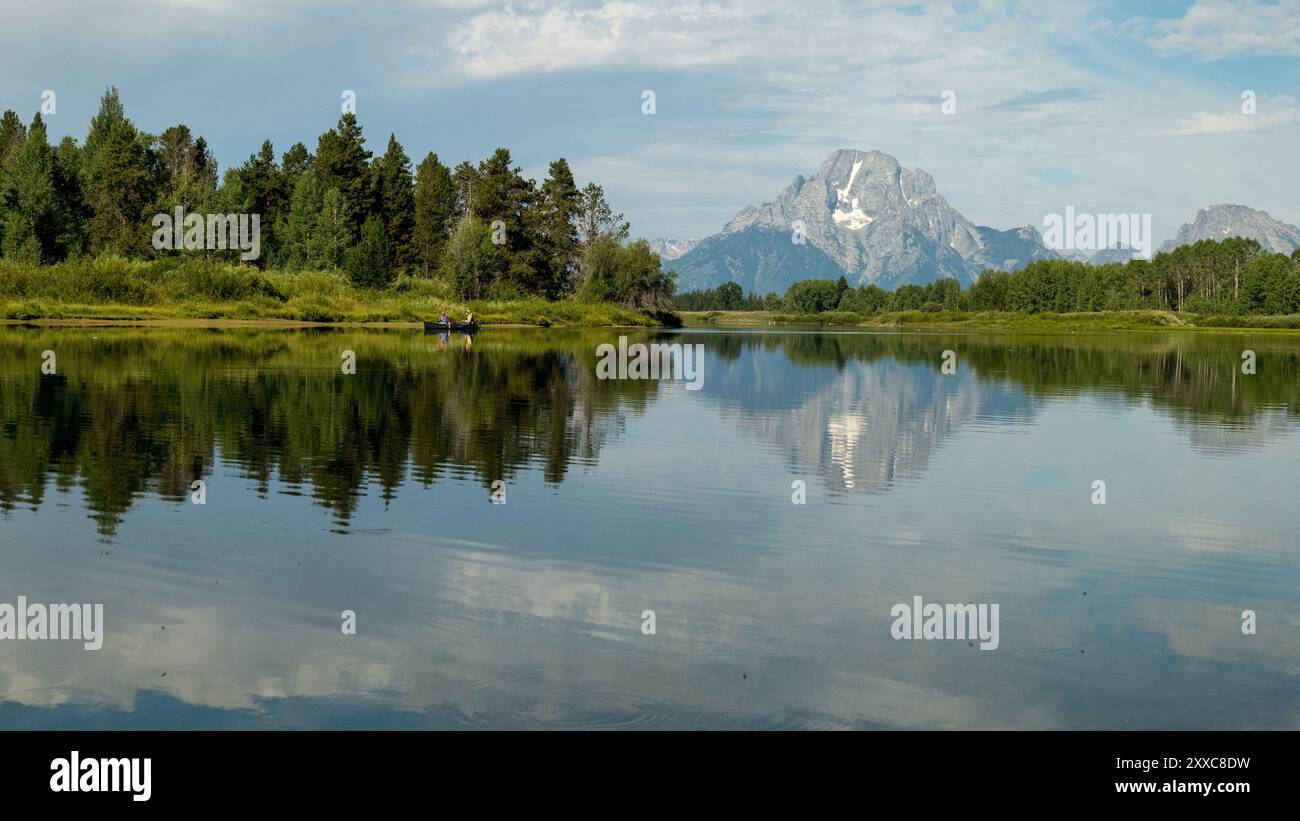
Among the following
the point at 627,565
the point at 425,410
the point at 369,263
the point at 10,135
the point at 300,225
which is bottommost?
the point at 627,565

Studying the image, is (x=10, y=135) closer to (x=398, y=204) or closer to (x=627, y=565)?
(x=398, y=204)


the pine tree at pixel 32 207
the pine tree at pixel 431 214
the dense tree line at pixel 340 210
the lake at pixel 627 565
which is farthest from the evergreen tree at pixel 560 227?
the lake at pixel 627 565

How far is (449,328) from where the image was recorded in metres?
105

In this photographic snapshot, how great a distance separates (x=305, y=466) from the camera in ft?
80.5

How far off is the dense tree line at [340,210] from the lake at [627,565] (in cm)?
9516

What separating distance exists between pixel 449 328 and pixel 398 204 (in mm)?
57560

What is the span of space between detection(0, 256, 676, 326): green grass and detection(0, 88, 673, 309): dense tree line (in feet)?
24.8

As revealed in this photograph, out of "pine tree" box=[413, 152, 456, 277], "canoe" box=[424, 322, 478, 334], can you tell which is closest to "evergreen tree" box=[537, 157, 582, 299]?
"pine tree" box=[413, 152, 456, 277]

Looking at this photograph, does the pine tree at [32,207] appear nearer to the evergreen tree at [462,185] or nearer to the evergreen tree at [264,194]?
the evergreen tree at [264,194]

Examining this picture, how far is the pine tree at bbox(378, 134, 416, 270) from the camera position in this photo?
154875 millimetres

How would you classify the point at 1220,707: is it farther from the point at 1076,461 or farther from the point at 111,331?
the point at 111,331

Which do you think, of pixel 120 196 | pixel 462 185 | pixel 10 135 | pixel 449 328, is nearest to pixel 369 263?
pixel 449 328

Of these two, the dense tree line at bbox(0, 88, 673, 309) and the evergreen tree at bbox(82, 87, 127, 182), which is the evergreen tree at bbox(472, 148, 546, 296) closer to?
the dense tree line at bbox(0, 88, 673, 309)

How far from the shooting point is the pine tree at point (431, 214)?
158m
